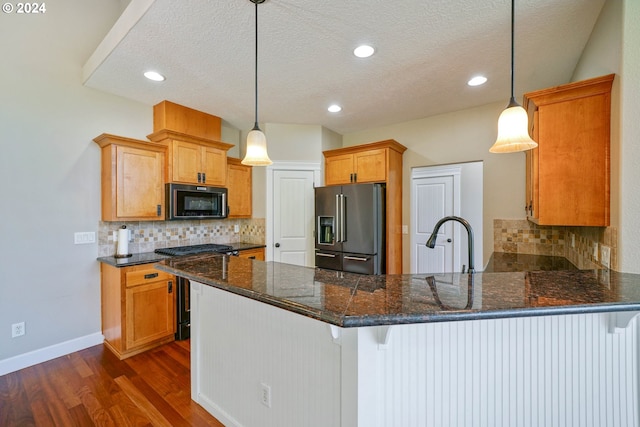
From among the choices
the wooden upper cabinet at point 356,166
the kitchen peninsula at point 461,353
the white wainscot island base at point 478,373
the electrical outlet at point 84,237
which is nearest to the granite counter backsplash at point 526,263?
the kitchen peninsula at point 461,353

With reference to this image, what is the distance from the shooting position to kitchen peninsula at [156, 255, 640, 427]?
1.07 meters

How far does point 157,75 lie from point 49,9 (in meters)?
1.20

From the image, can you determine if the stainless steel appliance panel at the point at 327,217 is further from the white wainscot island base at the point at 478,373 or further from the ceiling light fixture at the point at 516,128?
the white wainscot island base at the point at 478,373

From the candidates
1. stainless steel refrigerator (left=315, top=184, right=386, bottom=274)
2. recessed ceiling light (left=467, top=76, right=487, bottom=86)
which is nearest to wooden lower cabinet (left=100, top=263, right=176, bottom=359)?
stainless steel refrigerator (left=315, top=184, right=386, bottom=274)

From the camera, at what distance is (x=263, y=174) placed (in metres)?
4.08

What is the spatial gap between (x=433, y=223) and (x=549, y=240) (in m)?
1.17

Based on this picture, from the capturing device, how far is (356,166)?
3826 mm

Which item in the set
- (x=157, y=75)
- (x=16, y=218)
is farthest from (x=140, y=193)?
(x=157, y=75)

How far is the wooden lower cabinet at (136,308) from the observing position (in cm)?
264

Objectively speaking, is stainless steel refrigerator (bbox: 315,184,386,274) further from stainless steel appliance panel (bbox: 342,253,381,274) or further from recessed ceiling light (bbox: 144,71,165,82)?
recessed ceiling light (bbox: 144,71,165,82)

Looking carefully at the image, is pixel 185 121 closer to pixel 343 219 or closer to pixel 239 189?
pixel 239 189

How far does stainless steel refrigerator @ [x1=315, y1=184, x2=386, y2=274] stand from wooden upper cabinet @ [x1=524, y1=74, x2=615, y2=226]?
1783 mm

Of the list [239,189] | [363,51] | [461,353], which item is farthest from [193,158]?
[461,353]

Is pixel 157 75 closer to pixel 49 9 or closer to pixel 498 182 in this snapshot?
pixel 49 9
